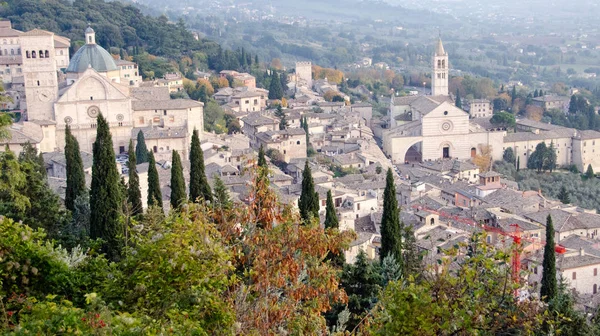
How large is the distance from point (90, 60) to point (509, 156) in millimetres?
25891

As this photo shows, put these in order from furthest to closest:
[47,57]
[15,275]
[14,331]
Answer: [47,57] → [15,275] → [14,331]

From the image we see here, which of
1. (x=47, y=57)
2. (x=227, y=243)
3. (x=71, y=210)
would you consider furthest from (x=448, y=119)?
(x=227, y=243)

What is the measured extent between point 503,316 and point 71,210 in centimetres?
1697

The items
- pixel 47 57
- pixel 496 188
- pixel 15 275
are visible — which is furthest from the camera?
pixel 47 57

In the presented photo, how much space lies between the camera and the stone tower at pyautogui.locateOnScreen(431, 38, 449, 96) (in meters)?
65.8

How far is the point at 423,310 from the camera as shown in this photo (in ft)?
31.1

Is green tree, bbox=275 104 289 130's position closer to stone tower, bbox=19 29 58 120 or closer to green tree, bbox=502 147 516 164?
stone tower, bbox=19 29 58 120

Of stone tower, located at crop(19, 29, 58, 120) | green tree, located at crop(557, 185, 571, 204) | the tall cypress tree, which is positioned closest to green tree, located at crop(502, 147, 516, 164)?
green tree, located at crop(557, 185, 571, 204)

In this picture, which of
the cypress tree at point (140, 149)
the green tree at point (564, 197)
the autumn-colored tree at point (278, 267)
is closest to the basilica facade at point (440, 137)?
the green tree at point (564, 197)

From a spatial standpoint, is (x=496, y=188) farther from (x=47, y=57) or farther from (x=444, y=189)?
(x=47, y=57)

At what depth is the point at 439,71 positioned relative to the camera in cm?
6600

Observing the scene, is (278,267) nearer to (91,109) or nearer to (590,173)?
(91,109)

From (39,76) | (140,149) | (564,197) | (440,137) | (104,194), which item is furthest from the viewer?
(440,137)

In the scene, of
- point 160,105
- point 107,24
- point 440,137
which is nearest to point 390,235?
point 160,105
